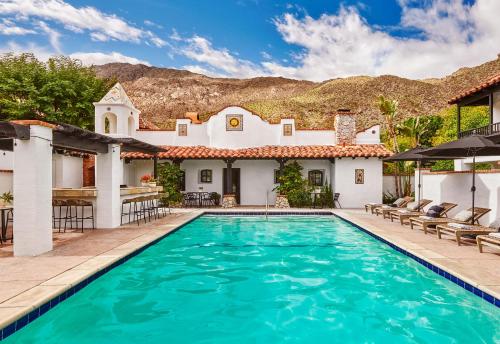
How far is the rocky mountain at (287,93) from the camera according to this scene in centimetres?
7144

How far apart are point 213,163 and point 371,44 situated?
64991 mm

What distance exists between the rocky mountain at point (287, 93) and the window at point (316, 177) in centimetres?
4511

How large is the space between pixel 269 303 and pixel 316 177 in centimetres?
1669

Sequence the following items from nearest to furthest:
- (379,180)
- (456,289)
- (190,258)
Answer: (456,289) → (190,258) → (379,180)

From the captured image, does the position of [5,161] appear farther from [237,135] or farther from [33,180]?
[33,180]

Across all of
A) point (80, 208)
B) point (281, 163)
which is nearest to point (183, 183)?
point (281, 163)

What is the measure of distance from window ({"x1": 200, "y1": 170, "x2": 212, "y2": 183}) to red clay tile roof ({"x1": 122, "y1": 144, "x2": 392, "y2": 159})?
1.59 m

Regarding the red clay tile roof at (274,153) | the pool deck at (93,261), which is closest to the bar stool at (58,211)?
the pool deck at (93,261)

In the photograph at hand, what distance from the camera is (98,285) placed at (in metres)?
6.61

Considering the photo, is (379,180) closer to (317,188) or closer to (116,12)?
(317,188)

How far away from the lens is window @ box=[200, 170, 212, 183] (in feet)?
74.4

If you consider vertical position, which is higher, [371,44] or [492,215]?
[371,44]

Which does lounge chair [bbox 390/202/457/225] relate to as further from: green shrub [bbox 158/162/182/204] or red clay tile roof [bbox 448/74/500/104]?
green shrub [bbox 158/162/182/204]

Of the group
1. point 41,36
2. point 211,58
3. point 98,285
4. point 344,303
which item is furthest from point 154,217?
point 211,58
